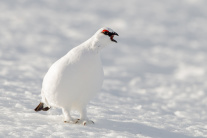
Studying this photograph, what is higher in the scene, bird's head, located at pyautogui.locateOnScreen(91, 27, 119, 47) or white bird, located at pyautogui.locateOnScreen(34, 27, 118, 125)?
bird's head, located at pyautogui.locateOnScreen(91, 27, 119, 47)

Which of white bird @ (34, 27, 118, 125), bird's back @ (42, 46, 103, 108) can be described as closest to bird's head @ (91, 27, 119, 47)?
white bird @ (34, 27, 118, 125)

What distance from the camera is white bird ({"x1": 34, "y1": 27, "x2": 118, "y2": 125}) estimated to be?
17.6 feet

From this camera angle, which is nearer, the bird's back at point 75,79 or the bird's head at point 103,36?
the bird's back at point 75,79

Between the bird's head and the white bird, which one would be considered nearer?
the white bird

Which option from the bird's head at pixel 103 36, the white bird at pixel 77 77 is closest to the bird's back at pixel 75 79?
the white bird at pixel 77 77

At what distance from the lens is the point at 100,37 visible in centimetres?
554

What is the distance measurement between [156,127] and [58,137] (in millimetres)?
1998

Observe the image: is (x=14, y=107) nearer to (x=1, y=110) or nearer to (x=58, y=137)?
(x=1, y=110)

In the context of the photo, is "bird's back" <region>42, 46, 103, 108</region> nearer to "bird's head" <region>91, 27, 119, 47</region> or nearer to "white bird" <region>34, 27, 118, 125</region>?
"white bird" <region>34, 27, 118, 125</region>

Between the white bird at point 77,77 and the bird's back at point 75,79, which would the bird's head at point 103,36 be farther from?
the bird's back at point 75,79

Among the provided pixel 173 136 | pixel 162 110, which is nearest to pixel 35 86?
pixel 162 110

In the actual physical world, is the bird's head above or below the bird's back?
above

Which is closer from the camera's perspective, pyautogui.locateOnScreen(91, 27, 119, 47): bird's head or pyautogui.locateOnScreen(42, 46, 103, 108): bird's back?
pyautogui.locateOnScreen(42, 46, 103, 108): bird's back

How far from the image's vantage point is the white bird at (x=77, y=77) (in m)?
5.38
